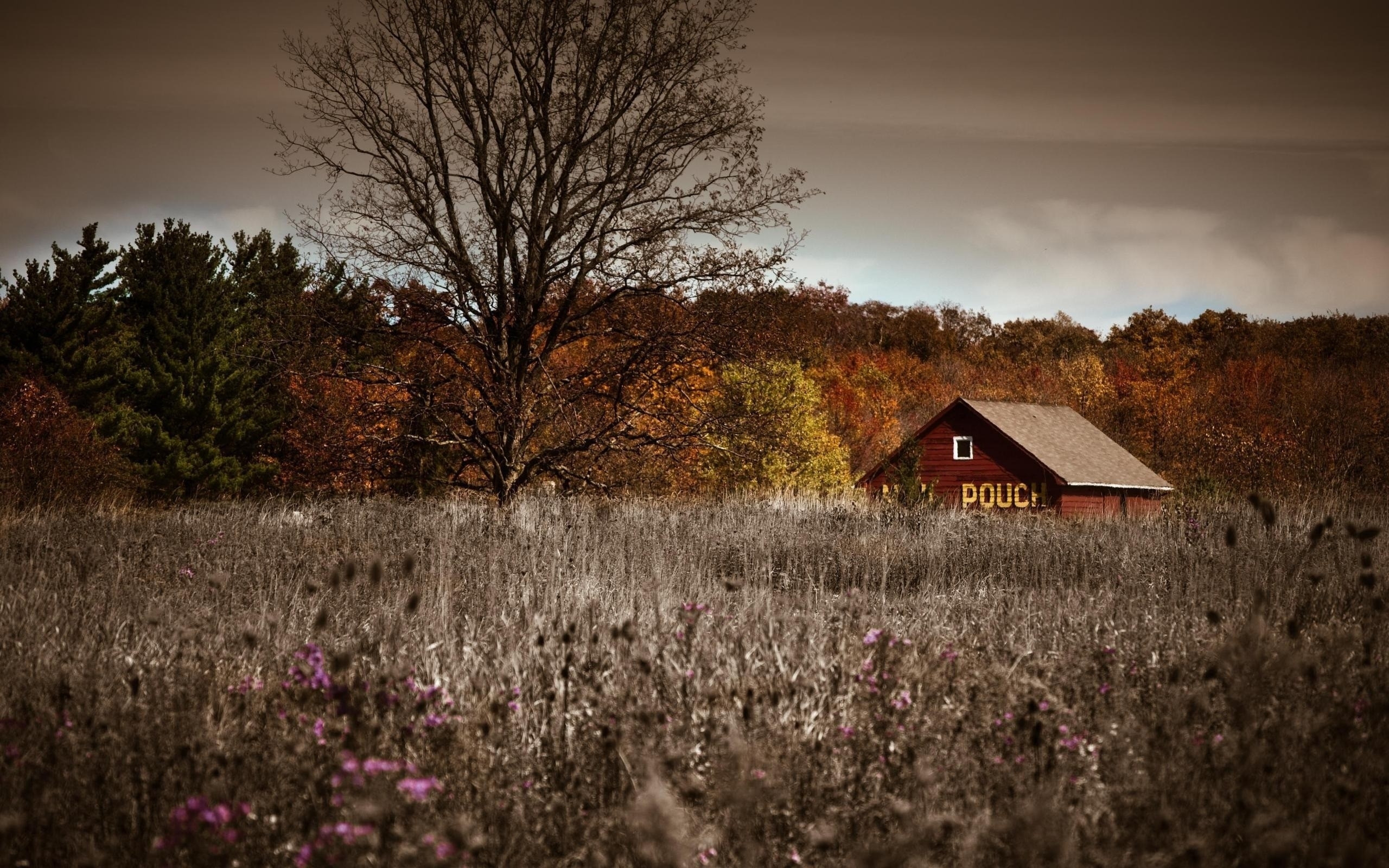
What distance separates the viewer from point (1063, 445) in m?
40.8

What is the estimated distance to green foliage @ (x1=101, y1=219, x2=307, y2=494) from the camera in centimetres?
3622

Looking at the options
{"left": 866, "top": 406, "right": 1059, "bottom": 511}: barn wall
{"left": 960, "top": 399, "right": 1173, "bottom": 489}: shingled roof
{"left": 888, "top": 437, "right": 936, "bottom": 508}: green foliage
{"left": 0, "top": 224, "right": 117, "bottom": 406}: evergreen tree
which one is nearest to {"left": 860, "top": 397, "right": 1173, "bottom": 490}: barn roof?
{"left": 960, "top": 399, "right": 1173, "bottom": 489}: shingled roof

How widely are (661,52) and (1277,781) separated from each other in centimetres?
1451

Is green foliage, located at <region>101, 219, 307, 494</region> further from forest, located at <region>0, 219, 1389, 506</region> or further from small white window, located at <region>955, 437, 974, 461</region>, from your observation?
small white window, located at <region>955, 437, 974, 461</region>

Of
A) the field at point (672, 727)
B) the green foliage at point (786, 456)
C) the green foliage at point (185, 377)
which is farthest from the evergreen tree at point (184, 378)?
the field at point (672, 727)

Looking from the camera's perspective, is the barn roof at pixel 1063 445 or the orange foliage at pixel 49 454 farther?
the barn roof at pixel 1063 445

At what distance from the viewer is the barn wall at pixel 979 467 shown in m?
39.5

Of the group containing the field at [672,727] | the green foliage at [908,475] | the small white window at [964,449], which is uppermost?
the small white window at [964,449]

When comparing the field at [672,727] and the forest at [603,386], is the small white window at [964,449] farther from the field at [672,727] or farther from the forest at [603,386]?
the field at [672,727]

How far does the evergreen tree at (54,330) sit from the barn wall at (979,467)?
3001cm

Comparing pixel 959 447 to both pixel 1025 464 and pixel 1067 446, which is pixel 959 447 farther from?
pixel 1067 446

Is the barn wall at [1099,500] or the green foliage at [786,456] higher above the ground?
the green foliage at [786,456]

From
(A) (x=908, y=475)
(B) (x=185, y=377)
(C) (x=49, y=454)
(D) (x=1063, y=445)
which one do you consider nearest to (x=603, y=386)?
(A) (x=908, y=475)

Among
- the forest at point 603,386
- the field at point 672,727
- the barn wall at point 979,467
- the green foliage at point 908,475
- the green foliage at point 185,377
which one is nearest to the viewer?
the field at point 672,727
